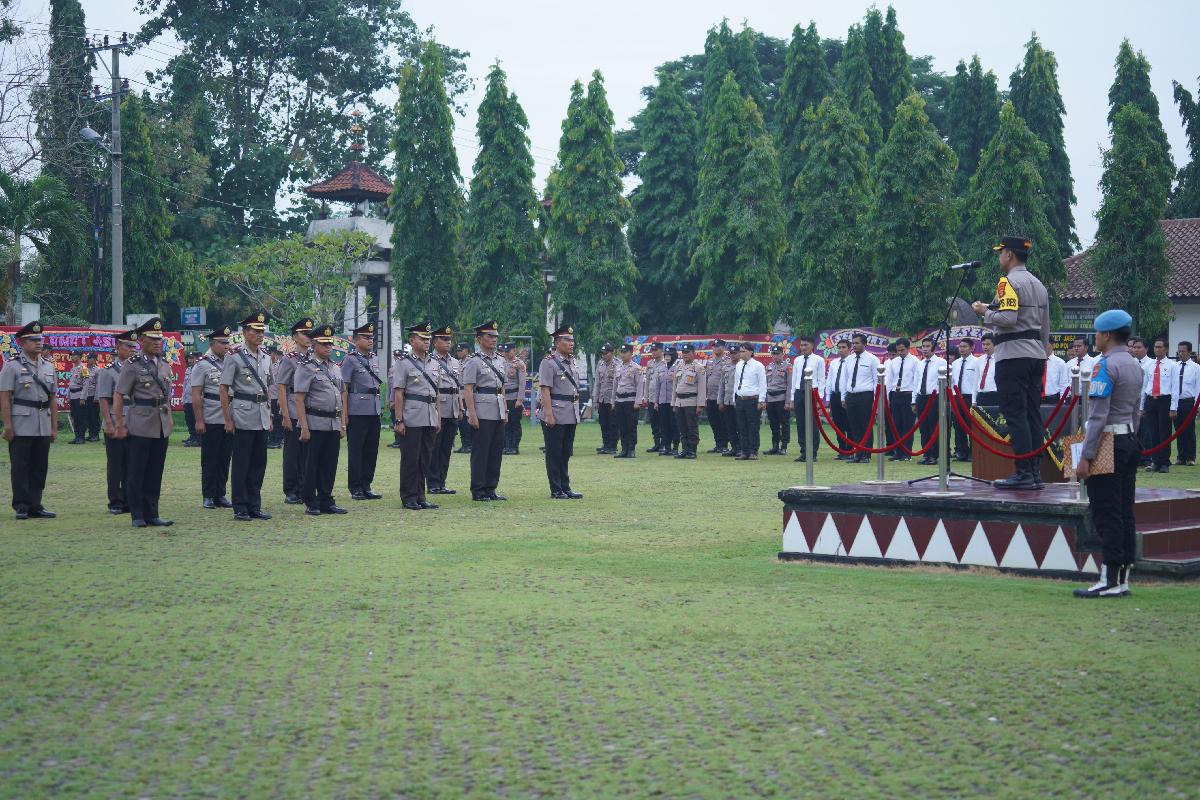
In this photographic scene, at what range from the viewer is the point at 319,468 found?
1311 cm

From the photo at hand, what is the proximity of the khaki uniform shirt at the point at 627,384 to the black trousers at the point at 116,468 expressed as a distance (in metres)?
11.0

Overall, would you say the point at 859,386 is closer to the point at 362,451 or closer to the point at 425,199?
the point at 362,451

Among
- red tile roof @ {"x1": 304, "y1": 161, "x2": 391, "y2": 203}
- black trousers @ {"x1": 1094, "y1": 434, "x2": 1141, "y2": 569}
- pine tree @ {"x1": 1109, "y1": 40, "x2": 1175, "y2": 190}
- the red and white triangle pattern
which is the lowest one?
the red and white triangle pattern

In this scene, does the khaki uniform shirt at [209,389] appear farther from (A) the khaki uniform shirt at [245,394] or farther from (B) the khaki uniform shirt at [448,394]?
(B) the khaki uniform shirt at [448,394]

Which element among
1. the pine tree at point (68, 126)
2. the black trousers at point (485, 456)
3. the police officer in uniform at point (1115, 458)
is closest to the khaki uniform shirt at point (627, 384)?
the black trousers at point (485, 456)

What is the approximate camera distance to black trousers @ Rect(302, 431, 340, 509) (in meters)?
13.1

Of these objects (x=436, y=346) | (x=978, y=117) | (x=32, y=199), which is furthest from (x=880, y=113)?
(x=436, y=346)

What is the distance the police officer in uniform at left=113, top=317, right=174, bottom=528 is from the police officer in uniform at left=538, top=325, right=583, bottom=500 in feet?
13.6

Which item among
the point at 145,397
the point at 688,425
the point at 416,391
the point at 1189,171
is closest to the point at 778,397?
the point at 688,425

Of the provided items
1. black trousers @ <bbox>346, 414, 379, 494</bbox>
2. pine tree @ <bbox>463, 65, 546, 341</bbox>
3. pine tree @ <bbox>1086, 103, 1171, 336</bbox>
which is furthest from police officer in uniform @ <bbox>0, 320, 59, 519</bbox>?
pine tree @ <bbox>1086, 103, 1171, 336</bbox>

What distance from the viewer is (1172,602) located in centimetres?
780

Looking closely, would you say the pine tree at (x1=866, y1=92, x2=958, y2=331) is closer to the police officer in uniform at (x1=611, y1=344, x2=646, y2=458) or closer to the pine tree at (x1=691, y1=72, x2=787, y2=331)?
the pine tree at (x1=691, y1=72, x2=787, y2=331)

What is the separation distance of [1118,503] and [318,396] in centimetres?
810

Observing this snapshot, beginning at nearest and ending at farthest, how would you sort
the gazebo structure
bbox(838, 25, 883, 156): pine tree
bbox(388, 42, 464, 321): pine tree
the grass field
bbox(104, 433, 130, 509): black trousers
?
the grass field → bbox(104, 433, 130, 509): black trousers → bbox(388, 42, 464, 321): pine tree → bbox(838, 25, 883, 156): pine tree → the gazebo structure
